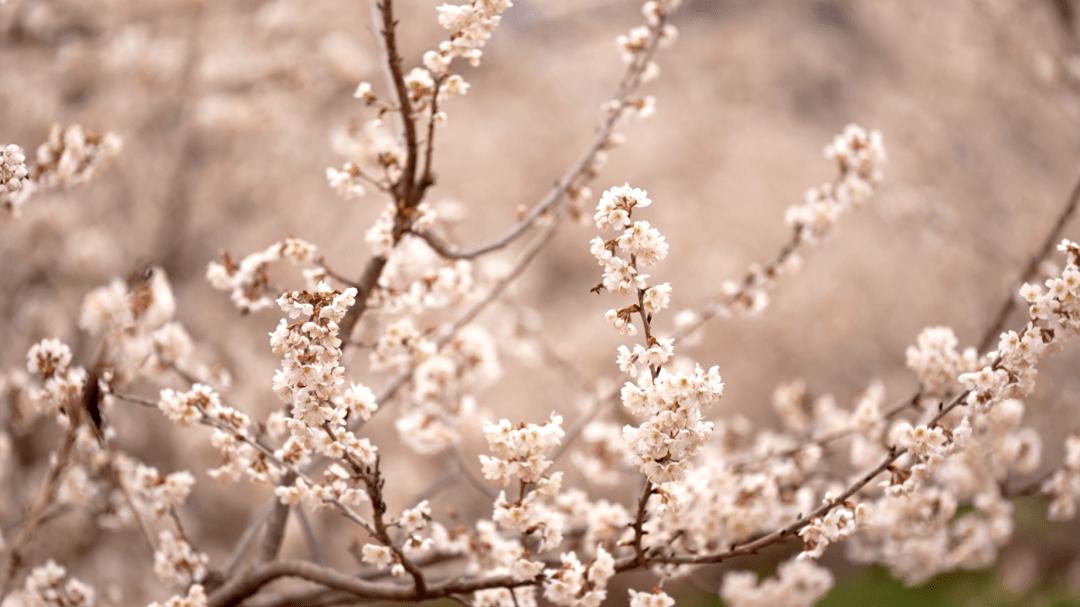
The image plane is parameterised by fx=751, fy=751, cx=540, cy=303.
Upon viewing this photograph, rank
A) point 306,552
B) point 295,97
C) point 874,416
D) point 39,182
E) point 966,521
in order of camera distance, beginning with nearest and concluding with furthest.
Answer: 1. point 39,182
2. point 874,416
3. point 966,521
4. point 295,97
5. point 306,552

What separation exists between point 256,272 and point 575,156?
496 cm

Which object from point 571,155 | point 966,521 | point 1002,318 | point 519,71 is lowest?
point 966,521

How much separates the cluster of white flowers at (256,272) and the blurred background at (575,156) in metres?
1.88

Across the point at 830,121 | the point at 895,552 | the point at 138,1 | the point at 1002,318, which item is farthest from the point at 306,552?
the point at 830,121

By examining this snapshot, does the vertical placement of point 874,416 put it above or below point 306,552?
below

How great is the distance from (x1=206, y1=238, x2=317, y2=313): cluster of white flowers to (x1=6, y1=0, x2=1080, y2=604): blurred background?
188cm

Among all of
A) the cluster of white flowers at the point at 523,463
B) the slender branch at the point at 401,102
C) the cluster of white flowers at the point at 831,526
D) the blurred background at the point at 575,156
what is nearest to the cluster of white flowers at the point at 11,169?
the slender branch at the point at 401,102

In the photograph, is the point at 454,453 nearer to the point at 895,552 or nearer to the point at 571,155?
the point at 895,552

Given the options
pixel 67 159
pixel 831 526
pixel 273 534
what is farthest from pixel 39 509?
pixel 831 526

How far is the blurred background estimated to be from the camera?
411 cm

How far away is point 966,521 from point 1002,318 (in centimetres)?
65

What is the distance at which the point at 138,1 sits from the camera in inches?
173

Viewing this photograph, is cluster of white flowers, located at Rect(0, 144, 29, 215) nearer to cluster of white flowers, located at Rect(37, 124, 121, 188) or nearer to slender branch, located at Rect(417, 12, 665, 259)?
cluster of white flowers, located at Rect(37, 124, 121, 188)

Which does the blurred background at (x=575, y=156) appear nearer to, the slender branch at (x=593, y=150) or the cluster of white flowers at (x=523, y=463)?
the slender branch at (x=593, y=150)
